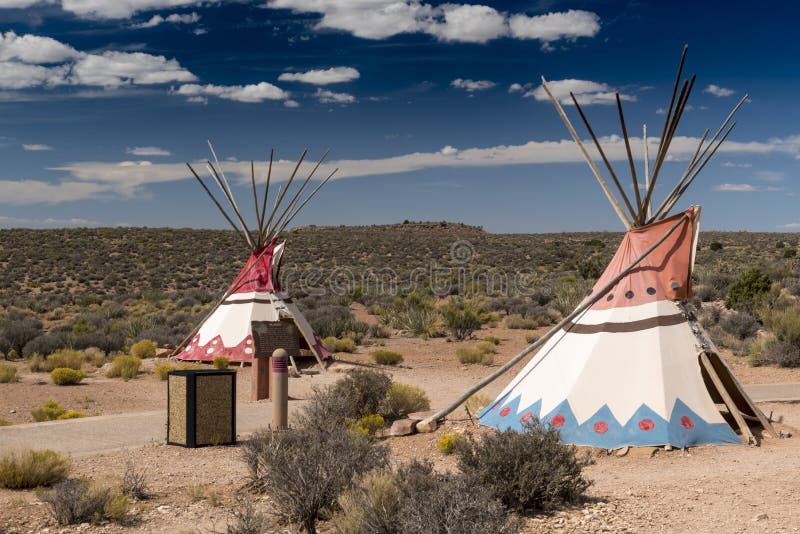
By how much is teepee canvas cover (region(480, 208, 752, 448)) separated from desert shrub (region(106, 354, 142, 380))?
355 inches

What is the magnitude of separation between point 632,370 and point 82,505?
20.6 ft

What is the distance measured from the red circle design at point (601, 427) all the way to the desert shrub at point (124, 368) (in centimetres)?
1072

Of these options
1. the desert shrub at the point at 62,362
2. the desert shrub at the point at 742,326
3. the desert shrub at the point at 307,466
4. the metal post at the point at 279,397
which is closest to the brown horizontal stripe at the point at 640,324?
the desert shrub at the point at 307,466

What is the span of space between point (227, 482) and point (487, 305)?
22994 mm

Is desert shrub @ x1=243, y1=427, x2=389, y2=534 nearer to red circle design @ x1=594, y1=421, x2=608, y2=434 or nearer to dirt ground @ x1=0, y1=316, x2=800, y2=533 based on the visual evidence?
dirt ground @ x1=0, y1=316, x2=800, y2=533

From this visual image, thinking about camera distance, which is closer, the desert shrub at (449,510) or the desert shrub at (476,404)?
the desert shrub at (449,510)

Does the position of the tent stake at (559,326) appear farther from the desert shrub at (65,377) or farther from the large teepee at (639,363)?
the desert shrub at (65,377)

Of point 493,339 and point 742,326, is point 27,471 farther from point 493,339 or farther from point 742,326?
point 742,326

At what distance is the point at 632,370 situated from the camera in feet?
31.6

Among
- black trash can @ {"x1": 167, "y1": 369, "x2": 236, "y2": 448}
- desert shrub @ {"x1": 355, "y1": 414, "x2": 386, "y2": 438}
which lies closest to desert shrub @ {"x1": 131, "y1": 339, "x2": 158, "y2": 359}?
black trash can @ {"x1": 167, "y1": 369, "x2": 236, "y2": 448}

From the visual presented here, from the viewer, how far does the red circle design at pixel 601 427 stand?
9227mm

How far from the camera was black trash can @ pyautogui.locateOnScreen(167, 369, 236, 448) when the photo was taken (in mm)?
9867

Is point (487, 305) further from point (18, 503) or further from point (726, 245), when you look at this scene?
point (726, 245)

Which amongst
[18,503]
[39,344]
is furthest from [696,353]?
[39,344]
